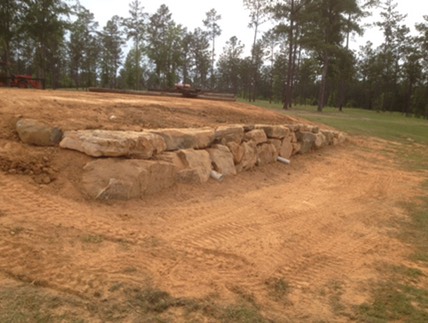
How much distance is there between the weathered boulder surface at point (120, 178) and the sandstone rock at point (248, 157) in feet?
9.11

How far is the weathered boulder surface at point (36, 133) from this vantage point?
529 cm

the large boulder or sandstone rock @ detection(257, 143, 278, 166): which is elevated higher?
the large boulder

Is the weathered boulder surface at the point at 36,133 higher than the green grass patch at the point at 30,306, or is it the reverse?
the weathered boulder surface at the point at 36,133

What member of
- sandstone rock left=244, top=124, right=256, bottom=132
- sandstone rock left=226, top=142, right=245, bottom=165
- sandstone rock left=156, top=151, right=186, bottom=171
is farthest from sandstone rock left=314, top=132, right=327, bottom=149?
sandstone rock left=156, top=151, right=186, bottom=171

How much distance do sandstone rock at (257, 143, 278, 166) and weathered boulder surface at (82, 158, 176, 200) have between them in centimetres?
369

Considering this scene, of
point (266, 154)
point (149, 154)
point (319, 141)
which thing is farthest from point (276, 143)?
point (149, 154)

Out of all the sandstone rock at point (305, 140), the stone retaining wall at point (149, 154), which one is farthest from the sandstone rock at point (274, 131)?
the sandstone rock at point (305, 140)

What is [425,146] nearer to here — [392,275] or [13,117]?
[392,275]

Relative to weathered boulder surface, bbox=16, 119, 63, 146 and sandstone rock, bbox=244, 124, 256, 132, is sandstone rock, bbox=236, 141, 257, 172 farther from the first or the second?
weathered boulder surface, bbox=16, 119, 63, 146

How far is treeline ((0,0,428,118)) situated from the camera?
26.0m

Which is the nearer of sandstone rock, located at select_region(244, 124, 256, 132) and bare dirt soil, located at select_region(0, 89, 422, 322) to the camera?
bare dirt soil, located at select_region(0, 89, 422, 322)

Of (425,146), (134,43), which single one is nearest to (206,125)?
(425,146)

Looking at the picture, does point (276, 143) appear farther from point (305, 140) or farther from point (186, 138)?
point (186, 138)

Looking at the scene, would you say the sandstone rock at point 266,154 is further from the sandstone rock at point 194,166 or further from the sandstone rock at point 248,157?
the sandstone rock at point 194,166
